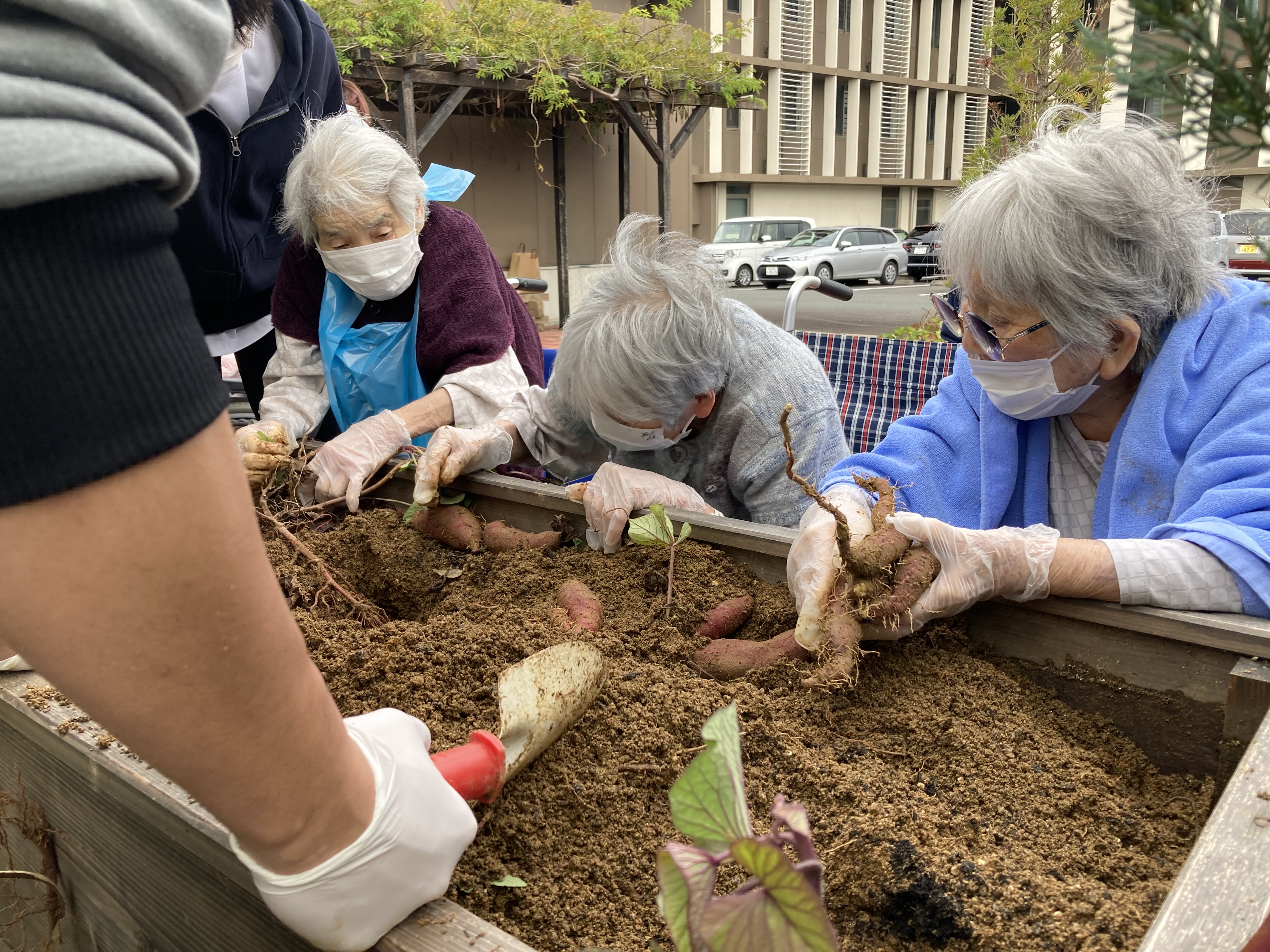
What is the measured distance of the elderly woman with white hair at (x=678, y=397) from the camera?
1956mm

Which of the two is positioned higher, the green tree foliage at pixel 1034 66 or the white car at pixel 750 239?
the green tree foliage at pixel 1034 66

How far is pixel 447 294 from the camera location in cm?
261

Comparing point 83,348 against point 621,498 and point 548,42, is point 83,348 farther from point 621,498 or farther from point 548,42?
point 548,42

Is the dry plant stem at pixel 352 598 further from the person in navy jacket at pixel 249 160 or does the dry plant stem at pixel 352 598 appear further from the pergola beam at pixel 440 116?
the pergola beam at pixel 440 116

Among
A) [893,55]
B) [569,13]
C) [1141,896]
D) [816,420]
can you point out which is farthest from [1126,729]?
[893,55]

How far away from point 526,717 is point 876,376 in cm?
277

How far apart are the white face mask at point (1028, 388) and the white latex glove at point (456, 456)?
117 cm

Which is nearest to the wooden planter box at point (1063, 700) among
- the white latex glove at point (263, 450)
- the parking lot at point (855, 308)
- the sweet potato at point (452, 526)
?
the sweet potato at point (452, 526)

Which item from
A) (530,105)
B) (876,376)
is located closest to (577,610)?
(876,376)

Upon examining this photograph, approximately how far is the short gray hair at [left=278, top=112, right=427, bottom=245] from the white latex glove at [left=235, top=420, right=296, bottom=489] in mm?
575

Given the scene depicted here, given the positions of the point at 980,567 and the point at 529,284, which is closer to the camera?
the point at 980,567

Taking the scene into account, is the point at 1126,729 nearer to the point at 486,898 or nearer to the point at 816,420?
the point at 486,898

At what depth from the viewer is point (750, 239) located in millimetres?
19578

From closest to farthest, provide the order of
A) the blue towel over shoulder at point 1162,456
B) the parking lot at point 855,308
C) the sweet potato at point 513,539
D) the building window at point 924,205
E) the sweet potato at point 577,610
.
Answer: the blue towel over shoulder at point 1162,456 < the sweet potato at point 577,610 < the sweet potato at point 513,539 < the parking lot at point 855,308 < the building window at point 924,205
